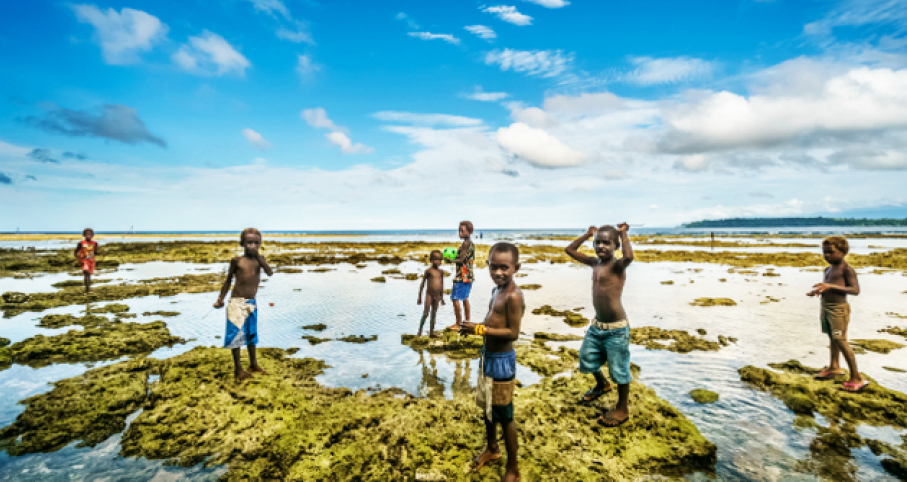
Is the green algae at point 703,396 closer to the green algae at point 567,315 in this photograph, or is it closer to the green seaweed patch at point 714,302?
the green algae at point 567,315

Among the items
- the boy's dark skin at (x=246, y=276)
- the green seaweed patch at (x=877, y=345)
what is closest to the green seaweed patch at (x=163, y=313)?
the boy's dark skin at (x=246, y=276)

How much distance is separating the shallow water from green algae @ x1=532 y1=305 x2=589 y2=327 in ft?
1.38

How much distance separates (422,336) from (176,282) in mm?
16130

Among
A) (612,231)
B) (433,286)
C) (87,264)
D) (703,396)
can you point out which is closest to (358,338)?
(433,286)

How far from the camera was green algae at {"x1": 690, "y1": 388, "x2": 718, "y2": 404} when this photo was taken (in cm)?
609

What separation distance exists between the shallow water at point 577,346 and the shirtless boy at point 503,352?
93.5 inches

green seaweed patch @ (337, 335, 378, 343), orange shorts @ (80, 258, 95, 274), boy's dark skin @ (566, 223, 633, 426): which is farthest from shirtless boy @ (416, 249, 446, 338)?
orange shorts @ (80, 258, 95, 274)

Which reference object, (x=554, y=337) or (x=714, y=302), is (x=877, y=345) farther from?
(x=554, y=337)

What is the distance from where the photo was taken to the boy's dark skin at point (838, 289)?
614 cm

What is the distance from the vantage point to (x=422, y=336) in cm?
962

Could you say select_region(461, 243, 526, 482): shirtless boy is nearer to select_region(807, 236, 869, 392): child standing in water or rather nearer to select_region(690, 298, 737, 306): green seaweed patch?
select_region(807, 236, 869, 392): child standing in water

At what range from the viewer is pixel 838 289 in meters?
6.27

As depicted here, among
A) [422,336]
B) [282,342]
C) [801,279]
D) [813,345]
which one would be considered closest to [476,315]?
[422,336]

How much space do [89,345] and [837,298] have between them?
14200mm
